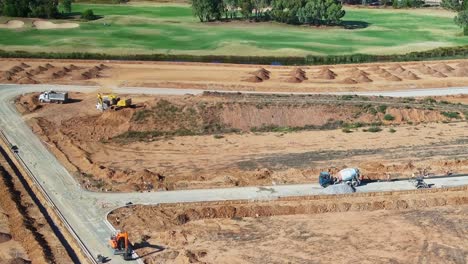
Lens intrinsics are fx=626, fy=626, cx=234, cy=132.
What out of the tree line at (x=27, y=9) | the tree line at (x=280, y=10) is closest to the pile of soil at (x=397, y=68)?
the tree line at (x=280, y=10)

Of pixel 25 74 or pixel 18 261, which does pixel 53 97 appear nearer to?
pixel 25 74

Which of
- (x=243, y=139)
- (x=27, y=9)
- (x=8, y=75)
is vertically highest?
(x=27, y=9)

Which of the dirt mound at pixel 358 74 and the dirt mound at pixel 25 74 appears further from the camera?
the dirt mound at pixel 358 74

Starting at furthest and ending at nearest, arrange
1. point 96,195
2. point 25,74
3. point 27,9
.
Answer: point 27,9, point 25,74, point 96,195

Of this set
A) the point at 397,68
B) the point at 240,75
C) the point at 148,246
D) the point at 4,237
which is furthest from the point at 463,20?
the point at 4,237

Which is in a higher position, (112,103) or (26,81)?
(112,103)

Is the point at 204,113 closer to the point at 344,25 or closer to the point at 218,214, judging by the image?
the point at 218,214

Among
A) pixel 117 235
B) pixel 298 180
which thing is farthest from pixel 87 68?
pixel 117 235

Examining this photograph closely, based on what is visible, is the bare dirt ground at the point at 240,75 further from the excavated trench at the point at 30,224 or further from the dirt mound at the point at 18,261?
the dirt mound at the point at 18,261
